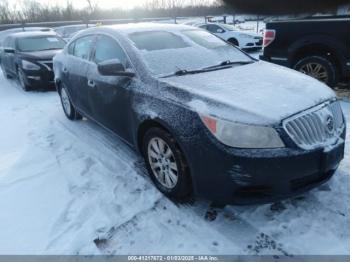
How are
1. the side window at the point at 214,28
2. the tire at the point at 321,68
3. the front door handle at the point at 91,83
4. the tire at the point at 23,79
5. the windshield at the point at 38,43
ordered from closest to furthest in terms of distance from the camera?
the front door handle at the point at 91,83
the tire at the point at 321,68
the tire at the point at 23,79
the windshield at the point at 38,43
the side window at the point at 214,28

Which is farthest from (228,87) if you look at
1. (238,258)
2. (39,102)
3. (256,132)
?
(39,102)

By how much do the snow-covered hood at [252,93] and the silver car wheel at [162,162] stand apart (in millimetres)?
557

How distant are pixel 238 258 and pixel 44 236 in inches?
65.8

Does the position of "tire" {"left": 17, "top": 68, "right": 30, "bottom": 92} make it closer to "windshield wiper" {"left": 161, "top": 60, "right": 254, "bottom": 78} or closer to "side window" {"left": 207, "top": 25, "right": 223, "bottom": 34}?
"windshield wiper" {"left": 161, "top": 60, "right": 254, "bottom": 78}

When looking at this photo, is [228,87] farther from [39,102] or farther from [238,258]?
[39,102]

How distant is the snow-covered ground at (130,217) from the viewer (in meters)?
2.50

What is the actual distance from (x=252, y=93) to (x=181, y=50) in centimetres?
122

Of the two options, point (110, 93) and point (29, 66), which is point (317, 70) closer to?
point (110, 93)

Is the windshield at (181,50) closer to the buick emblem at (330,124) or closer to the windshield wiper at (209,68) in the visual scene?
the windshield wiper at (209,68)

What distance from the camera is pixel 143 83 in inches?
121

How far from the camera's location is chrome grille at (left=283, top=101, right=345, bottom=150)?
236 centimetres

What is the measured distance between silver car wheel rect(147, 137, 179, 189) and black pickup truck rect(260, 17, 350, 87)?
4.01 meters

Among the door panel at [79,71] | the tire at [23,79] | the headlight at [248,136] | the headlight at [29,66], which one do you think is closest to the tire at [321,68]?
the door panel at [79,71]

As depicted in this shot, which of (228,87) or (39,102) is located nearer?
(228,87)
